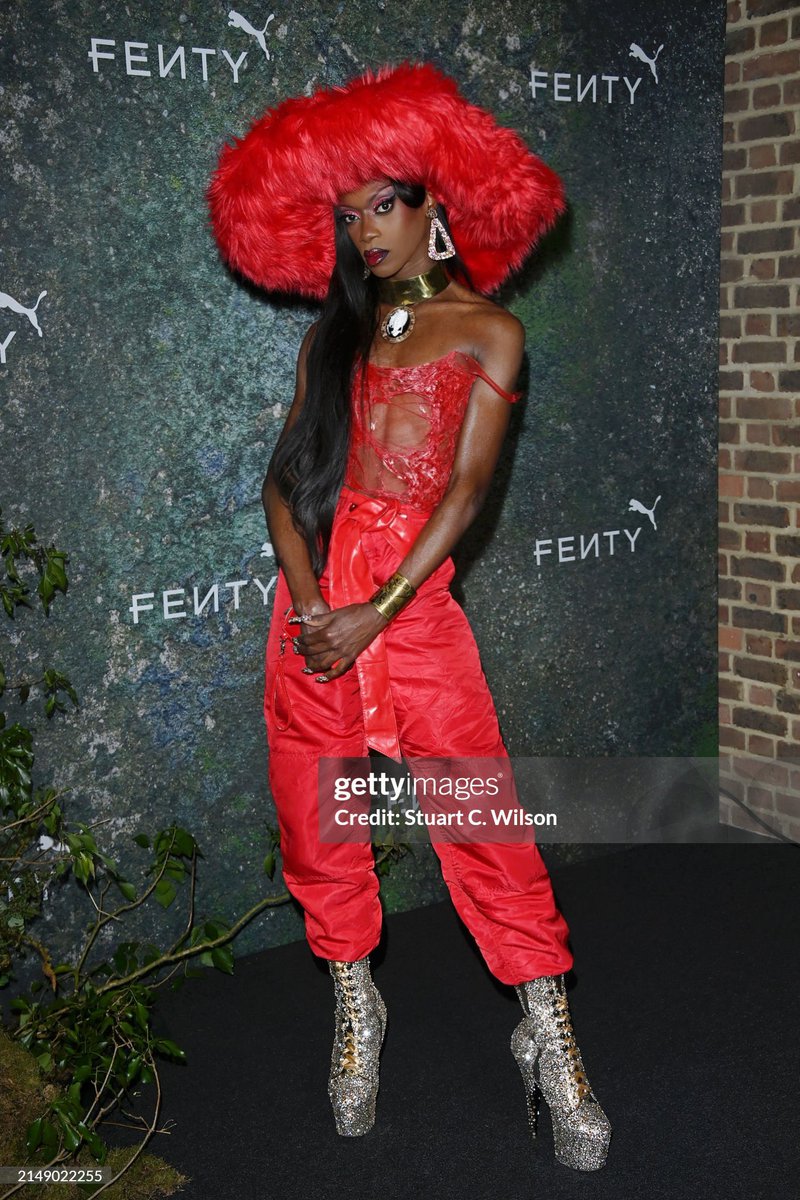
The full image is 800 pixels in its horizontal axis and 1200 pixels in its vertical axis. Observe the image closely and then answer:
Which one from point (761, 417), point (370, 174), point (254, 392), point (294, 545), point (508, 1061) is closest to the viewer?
point (370, 174)

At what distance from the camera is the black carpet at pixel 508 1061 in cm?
236

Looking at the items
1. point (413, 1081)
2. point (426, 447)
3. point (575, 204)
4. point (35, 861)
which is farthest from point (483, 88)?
point (413, 1081)

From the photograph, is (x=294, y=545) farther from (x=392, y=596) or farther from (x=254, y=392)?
(x=254, y=392)

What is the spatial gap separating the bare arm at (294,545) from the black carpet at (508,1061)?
1.02 metres

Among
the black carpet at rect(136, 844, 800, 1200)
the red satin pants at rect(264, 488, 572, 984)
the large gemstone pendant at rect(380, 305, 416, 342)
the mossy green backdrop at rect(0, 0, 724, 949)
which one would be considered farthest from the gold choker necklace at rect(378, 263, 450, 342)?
the black carpet at rect(136, 844, 800, 1200)

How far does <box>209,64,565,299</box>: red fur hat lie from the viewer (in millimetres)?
2254

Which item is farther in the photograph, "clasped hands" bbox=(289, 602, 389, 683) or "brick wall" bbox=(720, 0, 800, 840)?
"brick wall" bbox=(720, 0, 800, 840)

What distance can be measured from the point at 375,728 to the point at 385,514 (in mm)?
408

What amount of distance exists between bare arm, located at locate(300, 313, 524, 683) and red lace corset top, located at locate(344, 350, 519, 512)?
0.13ft

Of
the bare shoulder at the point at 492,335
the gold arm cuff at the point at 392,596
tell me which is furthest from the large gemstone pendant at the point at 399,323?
the gold arm cuff at the point at 392,596

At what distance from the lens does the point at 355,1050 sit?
254 centimetres

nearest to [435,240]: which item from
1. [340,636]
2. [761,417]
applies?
[340,636]

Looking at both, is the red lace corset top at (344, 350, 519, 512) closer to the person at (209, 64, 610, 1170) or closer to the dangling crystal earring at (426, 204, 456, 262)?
the person at (209, 64, 610, 1170)

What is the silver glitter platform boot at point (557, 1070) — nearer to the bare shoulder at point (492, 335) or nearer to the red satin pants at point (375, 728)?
the red satin pants at point (375, 728)
